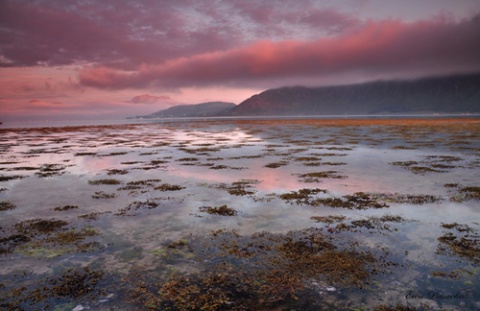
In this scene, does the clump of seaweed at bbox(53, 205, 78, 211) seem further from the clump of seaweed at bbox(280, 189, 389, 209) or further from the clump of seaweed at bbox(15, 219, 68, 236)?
the clump of seaweed at bbox(280, 189, 389, 209)

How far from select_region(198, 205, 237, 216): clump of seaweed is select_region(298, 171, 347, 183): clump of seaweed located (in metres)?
7.88

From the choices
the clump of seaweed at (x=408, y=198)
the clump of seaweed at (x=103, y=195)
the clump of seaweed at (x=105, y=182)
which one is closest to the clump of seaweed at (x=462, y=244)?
the clump of seaweed at (x=408, y=198)

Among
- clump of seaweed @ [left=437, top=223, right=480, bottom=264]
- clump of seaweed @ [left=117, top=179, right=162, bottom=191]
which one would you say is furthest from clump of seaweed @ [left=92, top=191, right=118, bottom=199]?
clump of seaweed @ [left=437, top=223, right=480, bottom=264]

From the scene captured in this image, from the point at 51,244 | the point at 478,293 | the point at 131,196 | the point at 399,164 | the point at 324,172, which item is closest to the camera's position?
the point at 478,293

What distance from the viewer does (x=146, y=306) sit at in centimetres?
779

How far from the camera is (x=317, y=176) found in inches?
918

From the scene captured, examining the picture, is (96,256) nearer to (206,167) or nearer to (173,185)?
(173,185)

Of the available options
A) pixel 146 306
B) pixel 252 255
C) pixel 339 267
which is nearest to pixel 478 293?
pixel 339 267

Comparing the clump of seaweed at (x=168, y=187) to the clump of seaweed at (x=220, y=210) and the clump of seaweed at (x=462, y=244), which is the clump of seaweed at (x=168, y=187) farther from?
the clump of seaweed at (x=462, y=244)

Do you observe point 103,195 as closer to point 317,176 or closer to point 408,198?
point 317,176

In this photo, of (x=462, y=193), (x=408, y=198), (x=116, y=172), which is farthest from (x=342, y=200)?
(x=116, y=172)

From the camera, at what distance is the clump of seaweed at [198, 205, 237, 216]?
15089 millimetres

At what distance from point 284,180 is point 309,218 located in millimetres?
8084

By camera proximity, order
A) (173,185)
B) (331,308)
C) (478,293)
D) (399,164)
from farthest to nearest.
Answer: (399,164)
(173,185)
(478,293)
(331,308)
